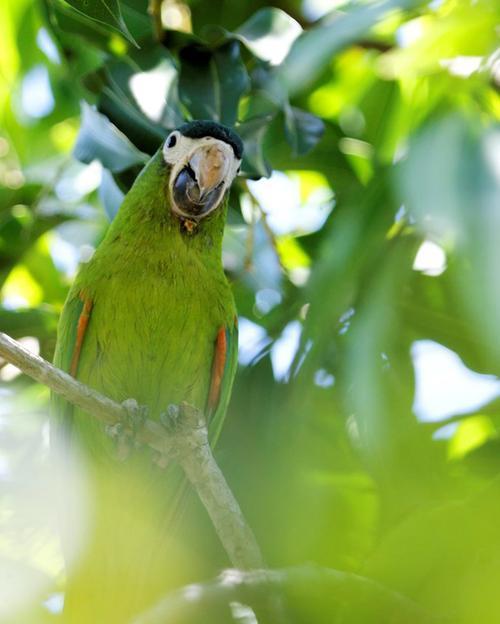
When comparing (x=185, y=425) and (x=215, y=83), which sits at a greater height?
(x=215, y=83)

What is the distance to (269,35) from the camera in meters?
3.28

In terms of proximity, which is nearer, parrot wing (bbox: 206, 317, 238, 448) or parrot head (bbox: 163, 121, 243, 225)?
parrot head (bbox: 163, 121, 243, 225)

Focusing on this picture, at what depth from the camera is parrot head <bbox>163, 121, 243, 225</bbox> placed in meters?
3.05

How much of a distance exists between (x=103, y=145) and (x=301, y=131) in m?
0.70

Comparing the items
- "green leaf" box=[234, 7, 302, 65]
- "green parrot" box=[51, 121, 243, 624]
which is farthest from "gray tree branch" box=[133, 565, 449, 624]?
"green leaf" box=[234, 7, 302, 65]

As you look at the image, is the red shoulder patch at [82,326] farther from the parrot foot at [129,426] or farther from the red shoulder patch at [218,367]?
the red shoulder patch at [218,367]

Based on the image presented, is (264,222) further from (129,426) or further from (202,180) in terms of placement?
(129,426)

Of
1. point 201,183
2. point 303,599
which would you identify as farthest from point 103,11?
point 303,599

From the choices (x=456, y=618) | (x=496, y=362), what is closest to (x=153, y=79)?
(x=496, y=362)

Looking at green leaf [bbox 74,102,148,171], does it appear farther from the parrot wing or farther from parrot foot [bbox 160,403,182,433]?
parrot foot [bbox 160,403,182,433]

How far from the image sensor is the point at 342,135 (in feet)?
12.4

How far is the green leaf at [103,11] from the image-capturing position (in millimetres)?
2174

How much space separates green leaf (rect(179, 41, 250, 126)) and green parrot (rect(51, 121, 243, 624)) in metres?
0.18

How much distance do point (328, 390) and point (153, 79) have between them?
3.96 feet
